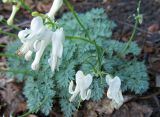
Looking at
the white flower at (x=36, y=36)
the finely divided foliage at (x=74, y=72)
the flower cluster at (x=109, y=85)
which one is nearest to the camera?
the white flower at (x=36, y=36)

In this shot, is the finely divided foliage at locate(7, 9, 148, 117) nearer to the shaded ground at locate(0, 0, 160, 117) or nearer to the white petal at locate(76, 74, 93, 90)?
the shaded ground at locate(0, 0, 160, 117)

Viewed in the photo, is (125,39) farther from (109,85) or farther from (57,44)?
(57,44)

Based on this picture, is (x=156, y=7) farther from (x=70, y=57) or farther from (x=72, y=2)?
(x=70, y=57)

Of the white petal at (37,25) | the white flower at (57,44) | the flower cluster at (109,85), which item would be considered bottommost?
the flower cluster at (109,85)

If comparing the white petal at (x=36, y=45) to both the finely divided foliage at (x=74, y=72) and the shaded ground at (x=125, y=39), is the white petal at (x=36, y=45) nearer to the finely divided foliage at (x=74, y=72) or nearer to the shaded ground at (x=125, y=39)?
the finely divided foliage at (x=74, y=72)

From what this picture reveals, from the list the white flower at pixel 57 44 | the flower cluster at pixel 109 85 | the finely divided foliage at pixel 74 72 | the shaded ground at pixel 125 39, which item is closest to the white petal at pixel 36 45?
the white flower at pixel 57 44

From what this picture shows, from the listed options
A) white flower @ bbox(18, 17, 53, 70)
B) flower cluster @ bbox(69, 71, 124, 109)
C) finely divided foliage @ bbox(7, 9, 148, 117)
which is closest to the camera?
white flower @ bbox(18, 17, 53, 70)

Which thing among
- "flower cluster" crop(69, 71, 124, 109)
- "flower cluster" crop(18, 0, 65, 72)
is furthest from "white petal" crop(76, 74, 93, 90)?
"flower cluster" crop(18, 0, 65, 72)

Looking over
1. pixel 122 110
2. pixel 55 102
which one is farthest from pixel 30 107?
pixel 122 110
